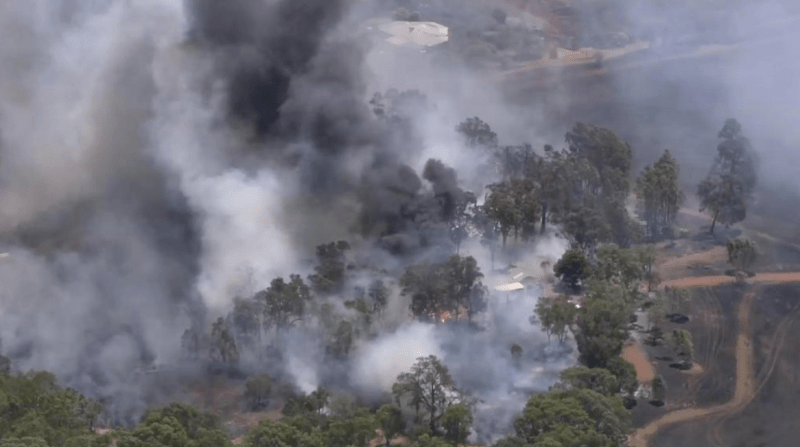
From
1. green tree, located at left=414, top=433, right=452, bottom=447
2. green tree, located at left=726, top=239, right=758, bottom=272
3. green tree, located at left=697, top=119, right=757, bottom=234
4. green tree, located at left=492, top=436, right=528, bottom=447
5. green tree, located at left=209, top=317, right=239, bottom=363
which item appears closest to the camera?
green tree, located at left=414, top=433, right=452, bottom=447

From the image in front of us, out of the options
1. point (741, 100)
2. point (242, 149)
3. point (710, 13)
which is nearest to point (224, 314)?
point (242, 149)

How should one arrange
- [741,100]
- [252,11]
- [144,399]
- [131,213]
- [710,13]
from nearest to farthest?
[144,399] → [131,213] → [252,11] → [741,100] → [710,13]

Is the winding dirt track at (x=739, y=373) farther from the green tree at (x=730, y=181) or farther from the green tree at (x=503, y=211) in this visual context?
the green tree at (x=503, y=211)

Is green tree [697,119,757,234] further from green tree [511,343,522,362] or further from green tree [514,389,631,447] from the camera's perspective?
green tree [514,389,631,447]

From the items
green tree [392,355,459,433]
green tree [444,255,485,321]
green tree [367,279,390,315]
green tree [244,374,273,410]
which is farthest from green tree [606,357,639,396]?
green tree [244,374,273,410]

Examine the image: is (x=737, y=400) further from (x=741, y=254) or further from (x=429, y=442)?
(x=429, y=442)

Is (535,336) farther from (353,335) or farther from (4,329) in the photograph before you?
(4,329)

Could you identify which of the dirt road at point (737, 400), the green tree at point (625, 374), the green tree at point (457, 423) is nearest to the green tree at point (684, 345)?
the dirt road at point (737, 400)

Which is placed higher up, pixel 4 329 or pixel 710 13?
pixel 710 13
